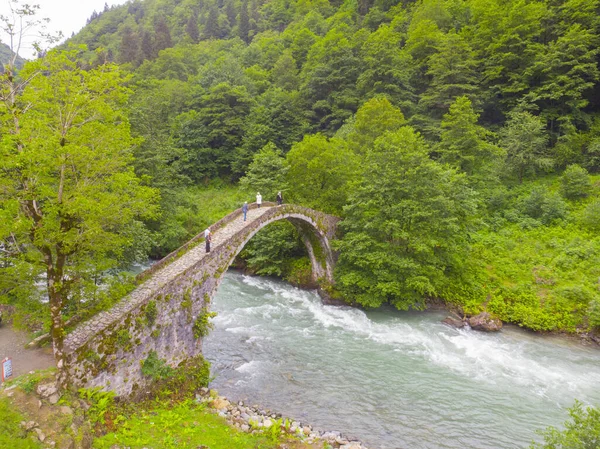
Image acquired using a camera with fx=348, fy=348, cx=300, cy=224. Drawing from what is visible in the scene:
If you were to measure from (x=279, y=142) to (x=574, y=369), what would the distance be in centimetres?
3371

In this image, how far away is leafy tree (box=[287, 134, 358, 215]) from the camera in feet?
83.4

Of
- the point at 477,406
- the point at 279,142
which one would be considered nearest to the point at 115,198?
the point at 477,406

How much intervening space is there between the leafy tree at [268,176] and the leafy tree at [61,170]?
56.1 ft

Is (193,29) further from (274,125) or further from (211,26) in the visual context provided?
(274,125)

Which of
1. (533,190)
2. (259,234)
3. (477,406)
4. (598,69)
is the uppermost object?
(598,69)

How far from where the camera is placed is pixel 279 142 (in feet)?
135

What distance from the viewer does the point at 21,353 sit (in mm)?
11266

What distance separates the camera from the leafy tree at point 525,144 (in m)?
27.2

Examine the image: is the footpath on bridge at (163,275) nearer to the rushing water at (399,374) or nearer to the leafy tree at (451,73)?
the rushing water at (399,374)

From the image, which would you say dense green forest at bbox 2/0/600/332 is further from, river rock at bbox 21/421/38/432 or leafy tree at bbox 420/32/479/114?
river rock at bbox 21/421/38/432

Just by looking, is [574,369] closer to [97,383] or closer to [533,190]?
[533,190]

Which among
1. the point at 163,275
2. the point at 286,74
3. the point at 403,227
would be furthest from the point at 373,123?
the point at 286,74

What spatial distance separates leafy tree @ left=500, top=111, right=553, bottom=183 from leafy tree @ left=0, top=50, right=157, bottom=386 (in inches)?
1119

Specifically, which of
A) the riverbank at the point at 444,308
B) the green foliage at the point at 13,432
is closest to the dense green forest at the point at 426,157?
the riverbank at the point at 444,308
